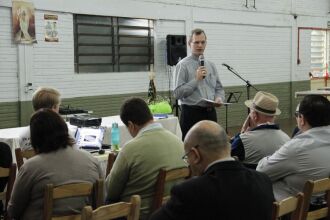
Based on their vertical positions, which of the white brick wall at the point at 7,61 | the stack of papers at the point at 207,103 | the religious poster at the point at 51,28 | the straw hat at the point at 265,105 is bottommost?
the stack of papers at the point at 207,103

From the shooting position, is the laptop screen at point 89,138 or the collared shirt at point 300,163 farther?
the laptop screen at point 89,138

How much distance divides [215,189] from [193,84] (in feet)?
11.1

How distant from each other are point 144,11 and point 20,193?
22.5ft

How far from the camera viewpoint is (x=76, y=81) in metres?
8.33

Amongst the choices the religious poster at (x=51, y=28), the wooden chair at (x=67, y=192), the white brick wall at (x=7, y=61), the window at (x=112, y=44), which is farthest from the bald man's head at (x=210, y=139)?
the window at (x=112, y=44)

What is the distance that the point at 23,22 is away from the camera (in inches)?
295

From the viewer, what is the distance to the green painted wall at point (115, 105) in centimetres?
756

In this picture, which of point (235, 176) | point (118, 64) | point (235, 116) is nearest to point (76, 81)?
point (118, 64)

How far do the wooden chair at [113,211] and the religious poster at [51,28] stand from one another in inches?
233

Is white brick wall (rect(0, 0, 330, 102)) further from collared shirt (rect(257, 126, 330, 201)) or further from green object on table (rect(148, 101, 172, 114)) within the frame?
collared shirt (rect(257, 126, 330, 201))

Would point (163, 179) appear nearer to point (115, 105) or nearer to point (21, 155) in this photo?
point (21, 155)

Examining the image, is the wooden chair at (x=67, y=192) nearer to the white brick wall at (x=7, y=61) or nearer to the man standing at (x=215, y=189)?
the man standing at (x=215, y=189)

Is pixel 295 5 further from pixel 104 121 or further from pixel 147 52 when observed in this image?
pixel 104 121

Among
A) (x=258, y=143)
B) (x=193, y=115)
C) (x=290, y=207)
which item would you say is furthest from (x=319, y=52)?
(x=290, y=207)
